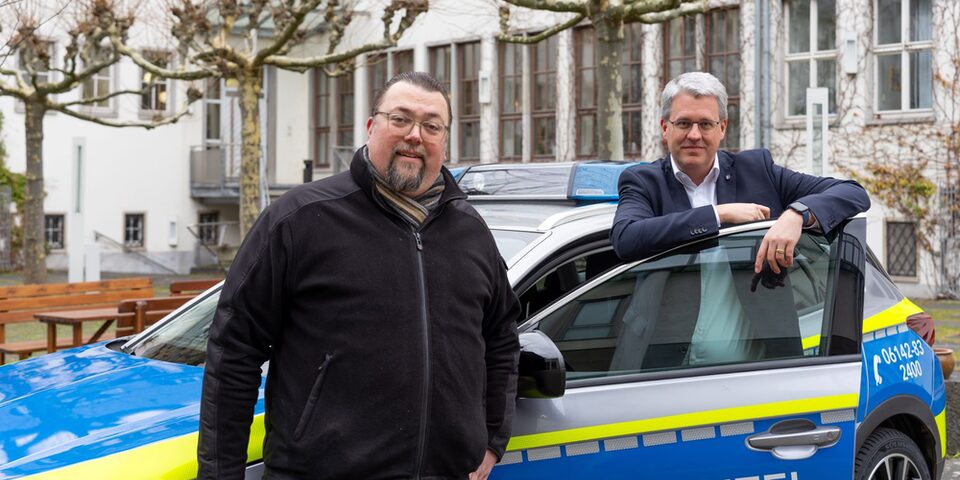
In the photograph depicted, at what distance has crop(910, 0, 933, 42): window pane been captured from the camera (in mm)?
20609

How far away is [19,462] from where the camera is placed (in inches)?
130

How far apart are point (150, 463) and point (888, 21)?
65.3 feet

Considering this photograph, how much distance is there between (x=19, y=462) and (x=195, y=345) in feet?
3.94

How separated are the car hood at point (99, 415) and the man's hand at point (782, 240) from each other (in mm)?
1703

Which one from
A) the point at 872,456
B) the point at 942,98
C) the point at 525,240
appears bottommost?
the point at 872,456

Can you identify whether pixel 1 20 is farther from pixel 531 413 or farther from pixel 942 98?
pixel 531 413

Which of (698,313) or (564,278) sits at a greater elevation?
(564,278)

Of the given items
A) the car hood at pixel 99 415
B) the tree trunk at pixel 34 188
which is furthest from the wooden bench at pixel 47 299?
the car hood at pixel 99 415

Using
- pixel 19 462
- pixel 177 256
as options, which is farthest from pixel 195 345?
pixel 177 256

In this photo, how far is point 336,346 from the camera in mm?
3137

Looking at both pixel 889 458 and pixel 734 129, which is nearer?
pixel 889 458

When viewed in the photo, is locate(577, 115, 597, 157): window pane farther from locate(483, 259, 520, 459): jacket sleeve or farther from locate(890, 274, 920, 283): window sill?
locate(483, 259, 520, 459): jacket sleeve

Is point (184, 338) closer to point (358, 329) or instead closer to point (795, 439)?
point (358, 329)

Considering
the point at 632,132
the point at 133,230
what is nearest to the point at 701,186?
the point at 632,132
